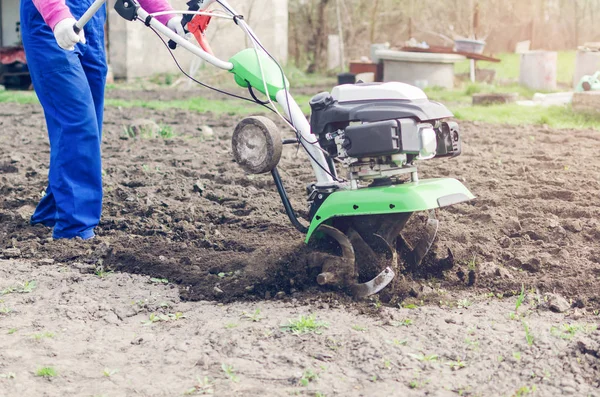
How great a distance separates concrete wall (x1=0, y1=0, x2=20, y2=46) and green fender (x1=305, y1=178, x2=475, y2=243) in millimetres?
15297

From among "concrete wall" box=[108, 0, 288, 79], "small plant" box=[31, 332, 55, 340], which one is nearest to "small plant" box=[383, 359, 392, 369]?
"small plant" box=[31, 332, 55, 340]

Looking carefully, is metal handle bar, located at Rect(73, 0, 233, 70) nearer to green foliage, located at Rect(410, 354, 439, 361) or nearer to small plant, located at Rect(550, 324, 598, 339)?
green foliage, located at Rect(410, 354, 439, 361)

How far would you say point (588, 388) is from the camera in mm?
2697

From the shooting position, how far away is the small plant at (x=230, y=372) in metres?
2.80

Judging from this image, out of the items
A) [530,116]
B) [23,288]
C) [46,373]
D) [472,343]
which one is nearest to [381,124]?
[472,343]

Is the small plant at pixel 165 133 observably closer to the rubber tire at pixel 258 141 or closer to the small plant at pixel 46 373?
the rubber tire at pixel 258 141

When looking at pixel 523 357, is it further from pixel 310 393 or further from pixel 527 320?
pixel 310 393

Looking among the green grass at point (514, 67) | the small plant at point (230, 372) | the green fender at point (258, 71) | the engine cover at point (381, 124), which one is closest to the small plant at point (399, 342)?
the small plant at point (230, 372)

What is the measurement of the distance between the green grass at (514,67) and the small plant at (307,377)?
1255 cm

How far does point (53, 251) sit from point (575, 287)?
2.59 meters

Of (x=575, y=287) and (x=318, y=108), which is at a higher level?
(x=318, y=108)

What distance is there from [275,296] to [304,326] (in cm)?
45

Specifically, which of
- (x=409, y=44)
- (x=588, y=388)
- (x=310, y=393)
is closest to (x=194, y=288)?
(x=310, y=393)

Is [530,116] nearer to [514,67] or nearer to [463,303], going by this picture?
[463,303]
